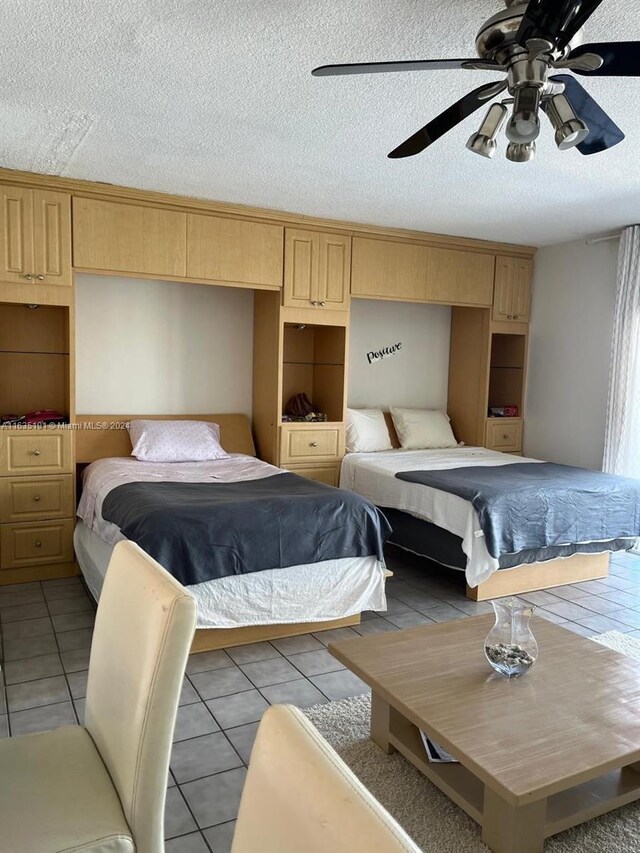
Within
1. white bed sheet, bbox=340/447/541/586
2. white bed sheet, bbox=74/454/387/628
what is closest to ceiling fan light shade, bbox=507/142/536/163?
white bed sheet, bbox=74/454/387/628

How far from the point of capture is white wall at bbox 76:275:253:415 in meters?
4.41

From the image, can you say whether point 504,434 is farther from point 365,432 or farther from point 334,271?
point 334,271

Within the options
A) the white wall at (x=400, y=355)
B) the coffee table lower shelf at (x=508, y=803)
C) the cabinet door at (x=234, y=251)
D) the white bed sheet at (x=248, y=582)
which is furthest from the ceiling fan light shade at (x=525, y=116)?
the white wall at (x=400, y=355)

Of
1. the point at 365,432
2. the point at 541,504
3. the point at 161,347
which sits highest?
→ the point at 161,347

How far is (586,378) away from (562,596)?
2.01 m

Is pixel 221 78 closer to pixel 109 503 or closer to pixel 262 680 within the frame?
pixel 109 503

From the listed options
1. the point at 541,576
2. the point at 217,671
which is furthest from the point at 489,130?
the point at 541,576

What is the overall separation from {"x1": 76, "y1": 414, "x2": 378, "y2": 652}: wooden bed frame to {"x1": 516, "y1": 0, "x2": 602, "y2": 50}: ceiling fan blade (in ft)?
8.34

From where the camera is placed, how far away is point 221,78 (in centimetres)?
238

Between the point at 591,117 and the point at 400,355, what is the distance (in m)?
3.57

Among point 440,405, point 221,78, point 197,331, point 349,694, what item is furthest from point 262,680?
point 440,405

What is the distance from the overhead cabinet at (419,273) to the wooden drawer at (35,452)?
2267mm

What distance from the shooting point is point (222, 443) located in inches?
186

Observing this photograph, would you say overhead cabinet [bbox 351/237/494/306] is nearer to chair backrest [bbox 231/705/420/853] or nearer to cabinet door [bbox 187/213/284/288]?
cabinet door [bbox 187/213/284/288]
